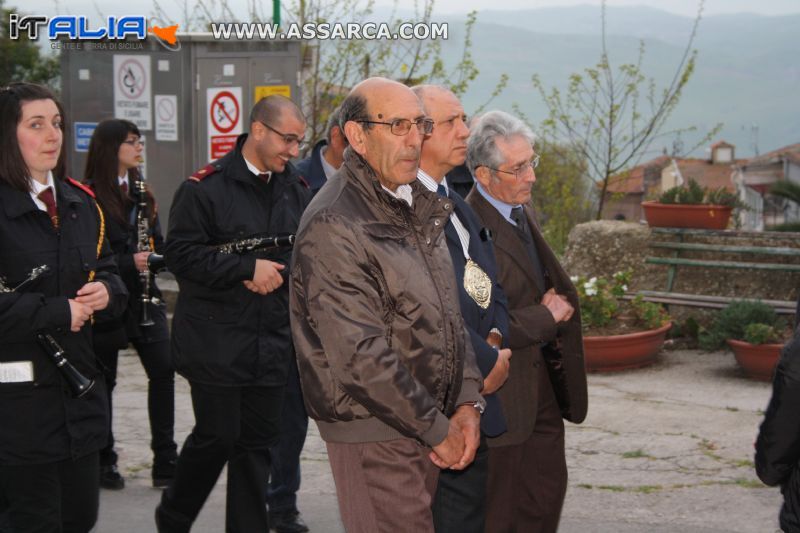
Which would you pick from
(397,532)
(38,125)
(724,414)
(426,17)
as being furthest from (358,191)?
(426,17)

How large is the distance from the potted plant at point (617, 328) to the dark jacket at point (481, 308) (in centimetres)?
492

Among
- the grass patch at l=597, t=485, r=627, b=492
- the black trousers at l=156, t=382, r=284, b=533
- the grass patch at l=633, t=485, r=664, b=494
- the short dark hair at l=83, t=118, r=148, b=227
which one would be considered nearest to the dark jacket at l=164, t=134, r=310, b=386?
the black trousers at l=156, t=382, r=284, b=533

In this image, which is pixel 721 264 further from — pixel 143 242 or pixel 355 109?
pixel 355 109

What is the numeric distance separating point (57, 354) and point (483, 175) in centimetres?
188

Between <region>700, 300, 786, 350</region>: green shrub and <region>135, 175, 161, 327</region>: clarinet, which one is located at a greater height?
<region>135, 175, 161, 327</region>: clarinet

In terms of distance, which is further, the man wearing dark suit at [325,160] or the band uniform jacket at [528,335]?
the man wearing dark suit at [325,160]

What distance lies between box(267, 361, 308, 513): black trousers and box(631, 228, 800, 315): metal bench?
4.61 meters

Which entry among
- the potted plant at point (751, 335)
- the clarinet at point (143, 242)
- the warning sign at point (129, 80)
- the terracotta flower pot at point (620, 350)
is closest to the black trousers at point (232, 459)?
the clarinet at point (143, 242)

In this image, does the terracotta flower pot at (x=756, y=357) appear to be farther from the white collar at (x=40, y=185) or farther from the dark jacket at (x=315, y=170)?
the white collar at (x=40, y=185)

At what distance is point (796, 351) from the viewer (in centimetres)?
328

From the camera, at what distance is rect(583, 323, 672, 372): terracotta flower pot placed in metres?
8.91

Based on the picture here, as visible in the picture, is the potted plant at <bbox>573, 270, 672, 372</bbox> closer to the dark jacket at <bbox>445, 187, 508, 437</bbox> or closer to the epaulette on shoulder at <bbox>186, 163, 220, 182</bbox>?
the epaulette on shoulder at <bbox>186, 163, 220, 182</bbox>

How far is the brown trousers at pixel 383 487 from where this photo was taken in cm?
328

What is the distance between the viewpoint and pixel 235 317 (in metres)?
4.92
